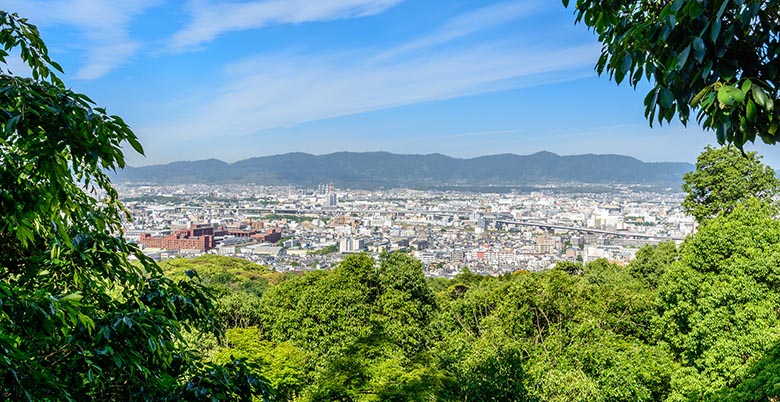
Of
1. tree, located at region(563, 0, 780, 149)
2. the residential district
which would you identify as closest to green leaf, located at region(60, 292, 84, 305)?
tree, located at region(563, 0, 780, 149)

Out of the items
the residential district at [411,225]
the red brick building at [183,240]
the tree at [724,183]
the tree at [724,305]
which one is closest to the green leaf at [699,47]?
the tree at [724,305]

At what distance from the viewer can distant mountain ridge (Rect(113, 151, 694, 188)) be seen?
128 m

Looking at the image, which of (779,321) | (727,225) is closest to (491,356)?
(779,321)

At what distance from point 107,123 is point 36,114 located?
0.24 metres

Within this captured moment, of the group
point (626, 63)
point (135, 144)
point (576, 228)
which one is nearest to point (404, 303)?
point (135, 144)

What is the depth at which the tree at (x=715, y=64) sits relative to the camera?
60.0 inches

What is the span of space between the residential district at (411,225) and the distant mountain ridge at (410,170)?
1312cm

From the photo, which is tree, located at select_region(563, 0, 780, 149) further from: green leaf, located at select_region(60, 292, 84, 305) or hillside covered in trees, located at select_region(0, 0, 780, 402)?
green leaf, located at select_region(60, 292, 84, 305)

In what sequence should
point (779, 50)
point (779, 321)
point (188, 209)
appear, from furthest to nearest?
1. point (188, 209)
2. point (779, 321)
3. point (779, 50)

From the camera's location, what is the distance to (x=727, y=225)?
31.0ft

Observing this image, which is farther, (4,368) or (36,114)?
(36,114)

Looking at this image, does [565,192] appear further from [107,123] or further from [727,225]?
[107,123]

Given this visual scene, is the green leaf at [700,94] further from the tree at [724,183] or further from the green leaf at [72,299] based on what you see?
the tree at [724,183]

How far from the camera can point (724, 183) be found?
14102mm
